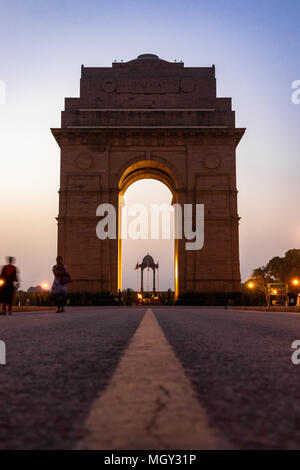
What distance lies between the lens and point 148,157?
3206cm

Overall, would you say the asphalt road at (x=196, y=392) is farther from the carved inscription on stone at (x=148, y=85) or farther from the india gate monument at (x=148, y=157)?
the carved inscription on stone at (x=148, y=85)

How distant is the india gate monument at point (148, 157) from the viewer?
30.2 metres

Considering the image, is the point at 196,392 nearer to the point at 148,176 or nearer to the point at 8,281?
the point at 8,281

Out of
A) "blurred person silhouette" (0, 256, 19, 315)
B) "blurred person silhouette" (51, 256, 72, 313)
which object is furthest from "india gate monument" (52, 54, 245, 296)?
"blurred person silhouette" (0, 256, 19, 315)

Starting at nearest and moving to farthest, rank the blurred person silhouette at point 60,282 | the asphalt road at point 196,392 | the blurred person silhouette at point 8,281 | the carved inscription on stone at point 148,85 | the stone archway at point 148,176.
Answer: the asphalt road at point 196,392, the blurred person silhouette at point 8,281, the blurred person silhouette at point 60,282, the stone archway at point 148,176, the carved inscription on stone at point 148,85

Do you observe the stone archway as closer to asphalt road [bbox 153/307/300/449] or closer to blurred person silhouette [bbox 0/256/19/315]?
blurred person silhouette [bbox 0/256/19/315]

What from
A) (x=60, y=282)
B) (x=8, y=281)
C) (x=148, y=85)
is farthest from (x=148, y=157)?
(x=8, y=281)

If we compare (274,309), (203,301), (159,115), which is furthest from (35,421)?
(159,115)

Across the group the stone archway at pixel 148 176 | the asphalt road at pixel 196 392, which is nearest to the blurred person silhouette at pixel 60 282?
the asphalt road at pixel 196 392

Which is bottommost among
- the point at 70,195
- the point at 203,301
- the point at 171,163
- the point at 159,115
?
the point at 203,301

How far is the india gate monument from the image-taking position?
30250mm
